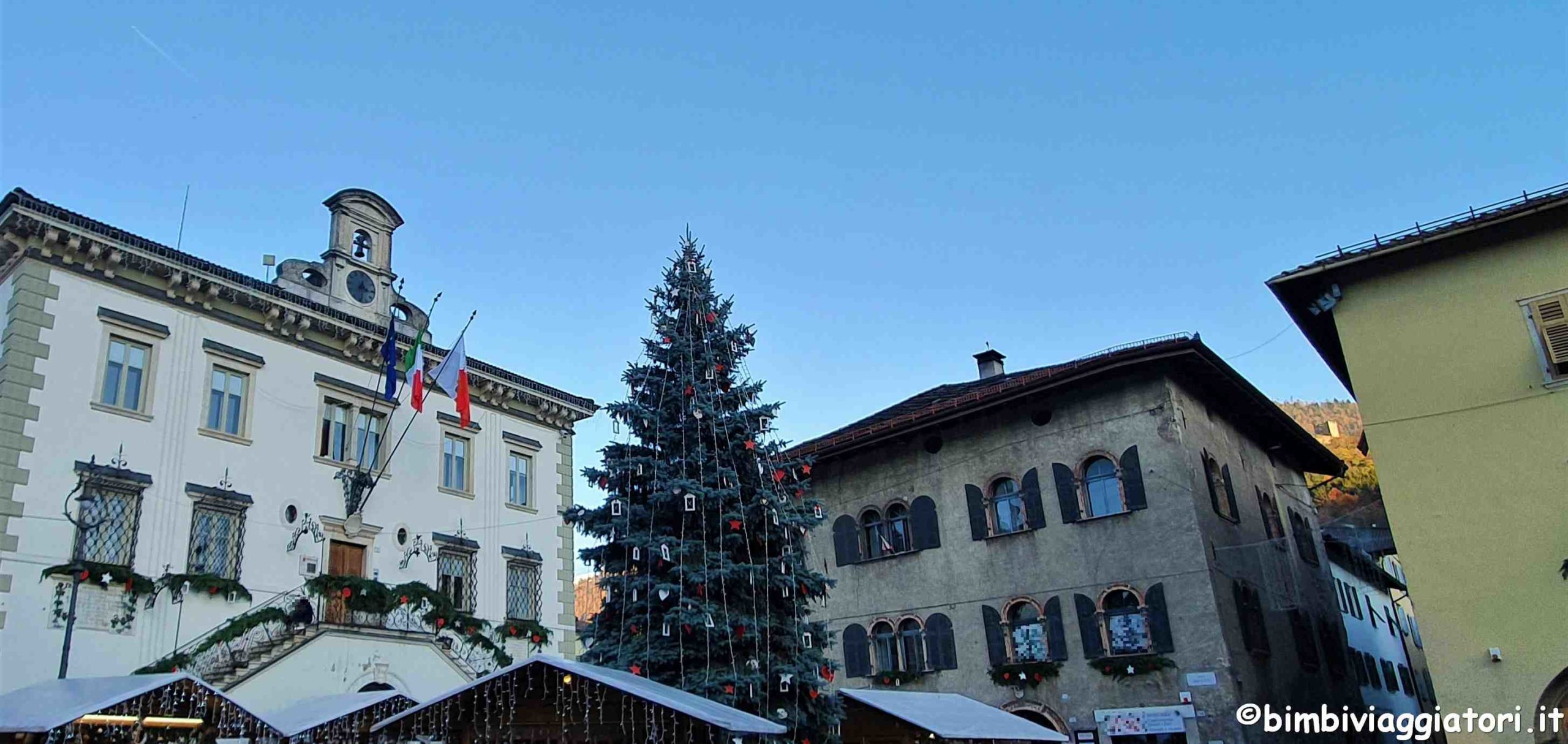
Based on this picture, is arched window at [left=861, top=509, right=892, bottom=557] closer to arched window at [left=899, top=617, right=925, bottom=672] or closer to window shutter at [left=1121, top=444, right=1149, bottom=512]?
arched window at [left=899, top=617, right=925, bottom=672]

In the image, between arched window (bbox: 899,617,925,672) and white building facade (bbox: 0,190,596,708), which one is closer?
white building facade (bbox: 0,190,596,708)

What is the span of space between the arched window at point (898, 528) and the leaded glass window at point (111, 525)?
1634cm

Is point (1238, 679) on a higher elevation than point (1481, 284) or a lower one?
lower

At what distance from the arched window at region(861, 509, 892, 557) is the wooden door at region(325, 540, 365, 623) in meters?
12.0

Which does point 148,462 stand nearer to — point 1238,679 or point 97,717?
point 97,717

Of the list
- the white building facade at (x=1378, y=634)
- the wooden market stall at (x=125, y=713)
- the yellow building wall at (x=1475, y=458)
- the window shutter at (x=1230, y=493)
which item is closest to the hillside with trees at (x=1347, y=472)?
the white building facade at (x=1378, y=634)

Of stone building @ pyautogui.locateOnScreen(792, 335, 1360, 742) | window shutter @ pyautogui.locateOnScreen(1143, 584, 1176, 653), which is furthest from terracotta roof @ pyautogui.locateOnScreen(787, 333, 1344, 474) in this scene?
window shutter @ pyautogui.locateOnScreen(1143, 584, 1176, 653)

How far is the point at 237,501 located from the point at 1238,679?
65.9ft

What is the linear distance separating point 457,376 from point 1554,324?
2031 cm

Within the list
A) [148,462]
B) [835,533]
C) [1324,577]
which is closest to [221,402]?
[148,462]

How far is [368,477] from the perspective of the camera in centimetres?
2327

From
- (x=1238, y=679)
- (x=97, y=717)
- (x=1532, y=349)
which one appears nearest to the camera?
(x=97, y=717)

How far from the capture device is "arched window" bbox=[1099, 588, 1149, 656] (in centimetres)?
2216

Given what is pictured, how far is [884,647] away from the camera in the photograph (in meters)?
26.3
